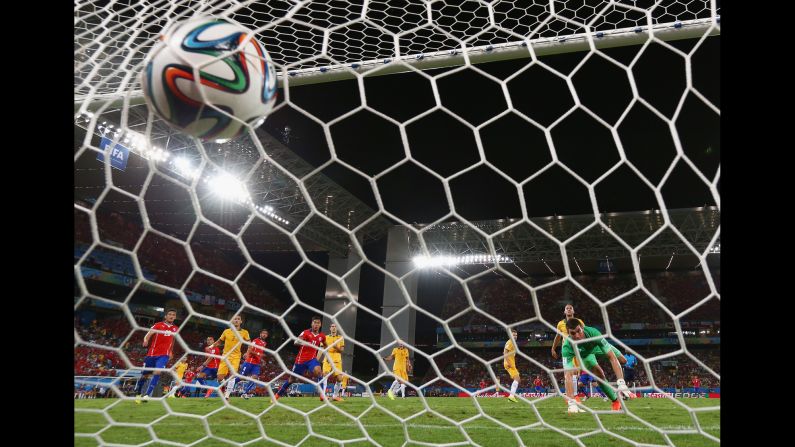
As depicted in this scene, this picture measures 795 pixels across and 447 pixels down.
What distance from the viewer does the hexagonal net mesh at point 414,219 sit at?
6.21ft

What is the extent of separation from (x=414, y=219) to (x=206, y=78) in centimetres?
1407

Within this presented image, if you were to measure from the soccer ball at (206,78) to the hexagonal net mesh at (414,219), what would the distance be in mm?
129

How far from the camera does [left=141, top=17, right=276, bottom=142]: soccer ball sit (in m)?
1.75

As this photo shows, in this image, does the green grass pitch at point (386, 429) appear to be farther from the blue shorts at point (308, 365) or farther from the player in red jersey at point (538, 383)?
the player in red jersey at point (538, 383)

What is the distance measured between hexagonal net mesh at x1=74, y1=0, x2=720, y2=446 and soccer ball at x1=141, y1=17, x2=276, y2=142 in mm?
129

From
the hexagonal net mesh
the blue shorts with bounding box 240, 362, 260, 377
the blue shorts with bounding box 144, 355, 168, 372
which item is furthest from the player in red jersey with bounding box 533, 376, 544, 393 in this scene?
the blue shorts with bounding box 144, 355, 168, 372

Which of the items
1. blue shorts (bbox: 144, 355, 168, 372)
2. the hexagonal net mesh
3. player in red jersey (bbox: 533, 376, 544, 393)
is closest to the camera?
the hexagonal net mesh

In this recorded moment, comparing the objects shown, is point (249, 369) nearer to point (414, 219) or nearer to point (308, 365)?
point (308, 365)

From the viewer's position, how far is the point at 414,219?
15766 millimetres

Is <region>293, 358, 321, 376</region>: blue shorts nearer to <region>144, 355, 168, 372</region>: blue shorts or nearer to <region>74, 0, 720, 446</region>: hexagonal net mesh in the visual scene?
<region>74, 0, 720, 446</region>: hexagonal net mesh

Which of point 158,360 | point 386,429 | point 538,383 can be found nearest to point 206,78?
point 386,429

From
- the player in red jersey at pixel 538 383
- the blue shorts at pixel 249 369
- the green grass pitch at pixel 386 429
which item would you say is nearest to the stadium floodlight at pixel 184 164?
the blue shorts at pixel 249 369

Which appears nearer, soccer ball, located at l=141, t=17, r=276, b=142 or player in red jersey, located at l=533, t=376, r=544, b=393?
soccer ball, located at l=141, t=17, r=276, b=142
